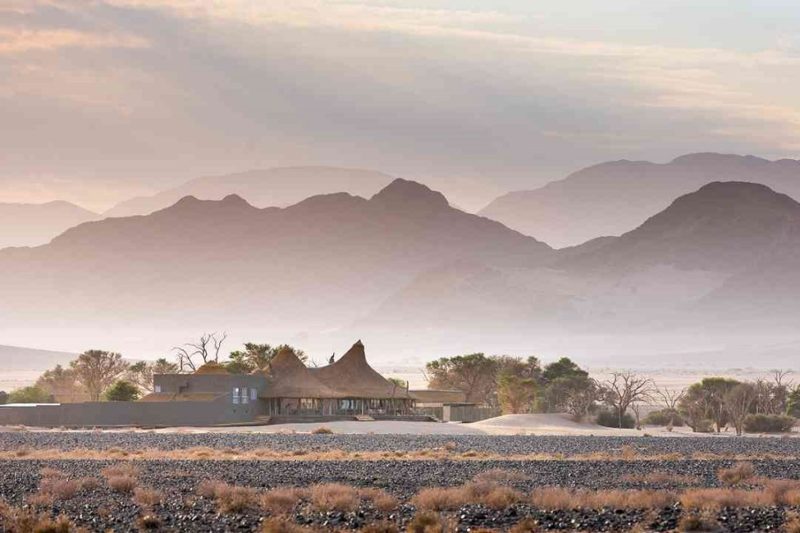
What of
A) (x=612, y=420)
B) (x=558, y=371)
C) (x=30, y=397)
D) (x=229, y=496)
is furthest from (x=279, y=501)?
(x=558, y=371)

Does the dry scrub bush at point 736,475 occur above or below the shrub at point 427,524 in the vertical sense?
above

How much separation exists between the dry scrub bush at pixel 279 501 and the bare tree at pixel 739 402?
6280 centimetres

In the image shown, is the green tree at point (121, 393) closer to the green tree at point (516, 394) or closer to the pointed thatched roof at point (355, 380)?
the pointed thatched roof at point (355, 380)

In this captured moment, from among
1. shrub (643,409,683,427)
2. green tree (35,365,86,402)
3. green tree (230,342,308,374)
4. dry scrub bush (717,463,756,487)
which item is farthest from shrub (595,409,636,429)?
dry scrub bush (717,463,756,487)

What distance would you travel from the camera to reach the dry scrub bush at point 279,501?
1511 inches

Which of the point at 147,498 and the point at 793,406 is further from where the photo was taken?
the point at 793,406

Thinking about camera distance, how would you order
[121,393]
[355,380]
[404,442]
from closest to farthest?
[404,442], [355,380], [121,393]

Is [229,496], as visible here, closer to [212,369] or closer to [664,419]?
[212,369]

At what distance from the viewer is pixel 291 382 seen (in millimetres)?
102312

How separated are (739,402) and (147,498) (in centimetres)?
7248

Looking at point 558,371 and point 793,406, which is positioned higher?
point 558,371

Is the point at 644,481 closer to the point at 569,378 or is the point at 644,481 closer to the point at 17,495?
the point at 17,495

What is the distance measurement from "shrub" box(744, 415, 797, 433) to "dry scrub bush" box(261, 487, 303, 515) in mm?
66134

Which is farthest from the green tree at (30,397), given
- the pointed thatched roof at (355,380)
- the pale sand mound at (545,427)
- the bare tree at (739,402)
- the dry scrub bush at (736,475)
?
the dry scrub bush at (736,475)
